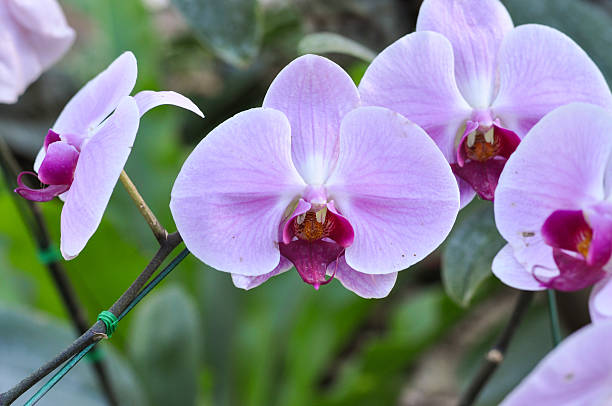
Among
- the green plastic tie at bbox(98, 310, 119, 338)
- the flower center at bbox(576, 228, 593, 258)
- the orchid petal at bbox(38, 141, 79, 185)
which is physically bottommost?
the green plastic tie at bbox(98, 310, 119, 338)

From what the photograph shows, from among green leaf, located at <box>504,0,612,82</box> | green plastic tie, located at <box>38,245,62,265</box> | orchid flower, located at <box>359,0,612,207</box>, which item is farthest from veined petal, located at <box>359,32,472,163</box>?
green plastic tie, located at <box>38,245,62,265</box>

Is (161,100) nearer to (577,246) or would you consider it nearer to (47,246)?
(577,246)

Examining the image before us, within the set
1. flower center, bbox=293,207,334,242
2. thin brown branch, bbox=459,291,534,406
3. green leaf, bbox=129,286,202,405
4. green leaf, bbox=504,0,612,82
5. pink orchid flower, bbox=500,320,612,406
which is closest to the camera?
pink orchid flower, bbox=500,320,612,406

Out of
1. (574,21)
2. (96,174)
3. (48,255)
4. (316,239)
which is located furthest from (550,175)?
(48,255)

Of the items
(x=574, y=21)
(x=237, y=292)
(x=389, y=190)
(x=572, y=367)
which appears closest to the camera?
(x=572, y=367)

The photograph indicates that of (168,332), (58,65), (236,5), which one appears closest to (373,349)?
(168,332)

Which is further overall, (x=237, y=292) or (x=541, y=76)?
(x=237, y=292)

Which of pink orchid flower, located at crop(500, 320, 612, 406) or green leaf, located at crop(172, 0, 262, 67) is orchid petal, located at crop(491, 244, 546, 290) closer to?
pink orchid flower, located at crop(500, 320, 612, 406)
